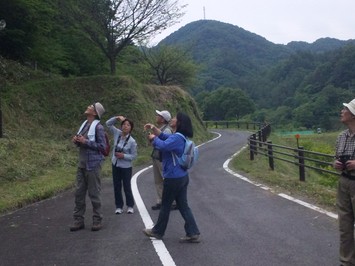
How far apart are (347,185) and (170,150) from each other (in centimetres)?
237

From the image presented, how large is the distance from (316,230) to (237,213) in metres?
1.77

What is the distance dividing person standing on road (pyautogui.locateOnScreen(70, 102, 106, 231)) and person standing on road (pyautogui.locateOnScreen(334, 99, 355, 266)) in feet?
12.4

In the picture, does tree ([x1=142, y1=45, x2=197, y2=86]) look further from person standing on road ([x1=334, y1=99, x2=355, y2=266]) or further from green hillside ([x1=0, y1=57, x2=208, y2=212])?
person standing on road ([x1=334, y1=99, x2=355, y2=266])

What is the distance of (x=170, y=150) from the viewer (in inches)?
246

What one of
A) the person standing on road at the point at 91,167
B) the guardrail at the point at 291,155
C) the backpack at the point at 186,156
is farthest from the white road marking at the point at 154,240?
the guardrail at the point at 291,155

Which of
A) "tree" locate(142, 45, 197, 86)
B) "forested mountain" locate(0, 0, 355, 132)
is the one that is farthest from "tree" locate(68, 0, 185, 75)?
"tree" locate(142, 45, 197, 86)

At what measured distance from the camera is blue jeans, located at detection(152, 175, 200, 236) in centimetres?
639

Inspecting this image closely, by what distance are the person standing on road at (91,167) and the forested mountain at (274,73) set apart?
4322 cm

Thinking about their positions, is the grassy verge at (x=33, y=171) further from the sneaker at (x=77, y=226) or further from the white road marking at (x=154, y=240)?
the sneaker at (x=77, y=226)

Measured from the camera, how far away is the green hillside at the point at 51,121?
11969 millimetres

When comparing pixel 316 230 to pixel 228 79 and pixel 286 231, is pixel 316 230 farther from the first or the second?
pixel 228 79

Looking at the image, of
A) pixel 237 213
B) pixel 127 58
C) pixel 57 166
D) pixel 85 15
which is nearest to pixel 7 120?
pixel 57 166

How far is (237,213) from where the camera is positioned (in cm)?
835

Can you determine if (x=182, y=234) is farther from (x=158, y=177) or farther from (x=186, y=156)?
(x=158, y=177)
